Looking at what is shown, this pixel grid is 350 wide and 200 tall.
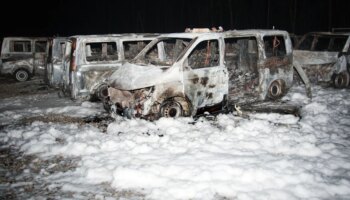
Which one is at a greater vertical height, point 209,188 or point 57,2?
point 57,2

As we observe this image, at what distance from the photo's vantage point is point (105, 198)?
3.90 m

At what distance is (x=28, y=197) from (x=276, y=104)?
625cm

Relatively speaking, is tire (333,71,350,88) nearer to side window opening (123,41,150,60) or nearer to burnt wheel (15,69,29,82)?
side window opening (123,41,150,60)

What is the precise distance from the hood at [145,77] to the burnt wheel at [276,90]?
2776mm

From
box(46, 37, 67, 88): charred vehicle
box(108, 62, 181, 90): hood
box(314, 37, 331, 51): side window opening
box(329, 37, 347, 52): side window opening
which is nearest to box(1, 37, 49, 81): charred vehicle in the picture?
box(46, 37, 67, 88): charred vehicle

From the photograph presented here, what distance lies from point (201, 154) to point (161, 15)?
36818 millimetres

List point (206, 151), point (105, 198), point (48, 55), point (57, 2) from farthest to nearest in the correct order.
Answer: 1. point (57, 2)
2. point (48, 55)
3. point (206, 151)
4. point (105, 198)

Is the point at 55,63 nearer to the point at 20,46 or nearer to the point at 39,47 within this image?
the point at 39,47

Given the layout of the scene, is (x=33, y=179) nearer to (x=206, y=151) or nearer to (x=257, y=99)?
(x=206, y=151)

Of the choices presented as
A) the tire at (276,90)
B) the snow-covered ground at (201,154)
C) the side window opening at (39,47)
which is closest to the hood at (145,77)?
the snow-covered ground at (201,154)

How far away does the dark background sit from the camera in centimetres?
2195

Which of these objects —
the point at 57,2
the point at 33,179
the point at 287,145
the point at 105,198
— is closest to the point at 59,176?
the point at 33,179

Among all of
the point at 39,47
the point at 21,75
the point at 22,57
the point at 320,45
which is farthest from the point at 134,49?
the point at 320,45

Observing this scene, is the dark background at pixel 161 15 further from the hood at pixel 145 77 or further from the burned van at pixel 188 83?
the hood at pixel 145 77
